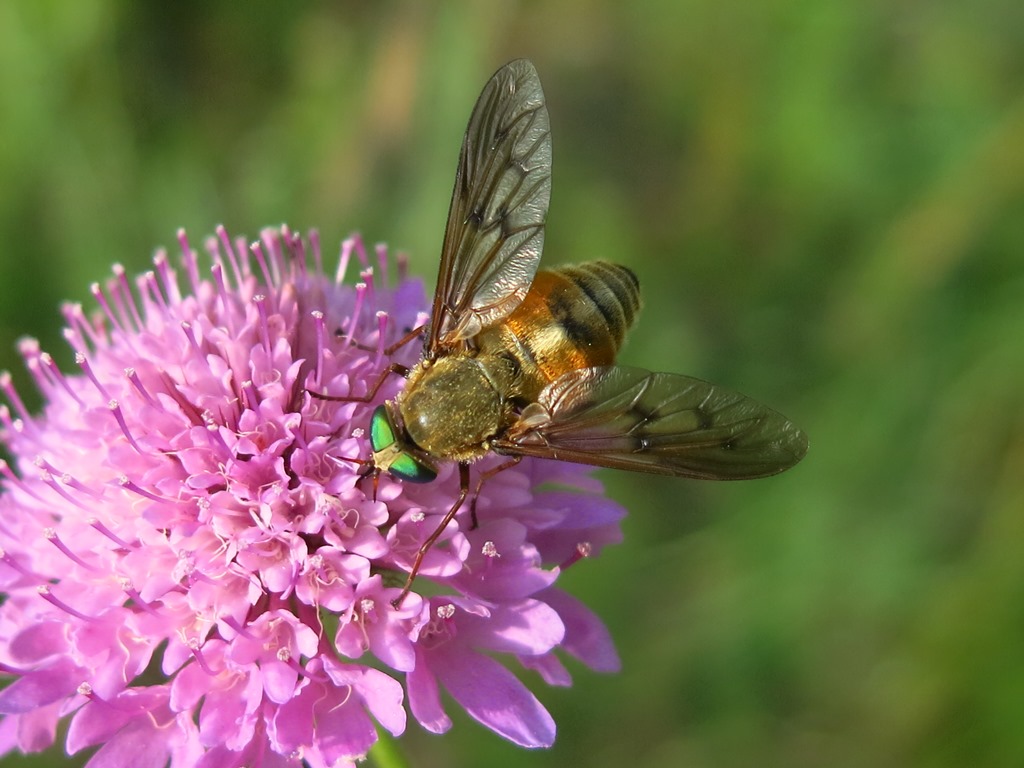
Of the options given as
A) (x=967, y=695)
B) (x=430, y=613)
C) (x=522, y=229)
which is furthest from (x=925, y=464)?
(x=430, y=613)

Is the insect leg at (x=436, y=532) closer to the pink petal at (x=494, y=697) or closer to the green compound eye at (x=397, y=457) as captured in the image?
the green compound eye at (x=397, y=457)

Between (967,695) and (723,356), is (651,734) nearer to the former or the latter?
(967,695)

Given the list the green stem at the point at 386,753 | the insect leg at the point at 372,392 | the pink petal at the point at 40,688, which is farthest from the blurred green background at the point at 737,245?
the insect leg at the point at 372,392

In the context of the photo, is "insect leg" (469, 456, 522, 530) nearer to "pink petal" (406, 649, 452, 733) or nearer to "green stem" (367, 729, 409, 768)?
"pink petal" (406, 649, 452, 733)

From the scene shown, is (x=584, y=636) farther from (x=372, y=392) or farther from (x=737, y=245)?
(x=737, y=245)

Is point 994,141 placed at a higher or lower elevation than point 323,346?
lower

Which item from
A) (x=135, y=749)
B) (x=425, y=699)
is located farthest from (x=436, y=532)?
(x=135, y=749)
